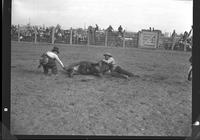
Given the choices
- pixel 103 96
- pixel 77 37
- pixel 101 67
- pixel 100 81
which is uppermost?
pixel 77 37

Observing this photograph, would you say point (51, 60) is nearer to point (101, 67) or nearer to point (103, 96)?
point (101, 67)

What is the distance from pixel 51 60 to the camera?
3547 millimetres

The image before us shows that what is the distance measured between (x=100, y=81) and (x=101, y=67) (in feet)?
0.56

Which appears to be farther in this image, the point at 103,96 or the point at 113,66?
the point at 113,66

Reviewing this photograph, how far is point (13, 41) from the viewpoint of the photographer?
333 cm

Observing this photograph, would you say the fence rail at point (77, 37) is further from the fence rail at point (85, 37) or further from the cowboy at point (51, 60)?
the cowboy at point (51, 60)

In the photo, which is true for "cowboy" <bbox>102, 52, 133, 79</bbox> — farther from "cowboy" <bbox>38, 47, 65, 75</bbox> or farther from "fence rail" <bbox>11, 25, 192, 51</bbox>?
"cowboy" <bbox>38, 47, 65, 75</bbox>

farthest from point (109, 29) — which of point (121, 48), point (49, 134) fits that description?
point (49, 134)

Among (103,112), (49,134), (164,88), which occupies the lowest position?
(49,134)

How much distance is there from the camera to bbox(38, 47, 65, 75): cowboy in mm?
3510

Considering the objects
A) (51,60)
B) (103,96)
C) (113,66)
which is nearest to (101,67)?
(113,66)

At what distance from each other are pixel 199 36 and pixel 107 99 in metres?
1.28

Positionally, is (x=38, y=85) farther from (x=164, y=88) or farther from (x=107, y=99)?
(x=164, y=88)

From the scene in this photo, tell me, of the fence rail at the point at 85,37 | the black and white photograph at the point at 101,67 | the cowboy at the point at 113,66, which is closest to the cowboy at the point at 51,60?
the black and white photograph at the point at 101,67
